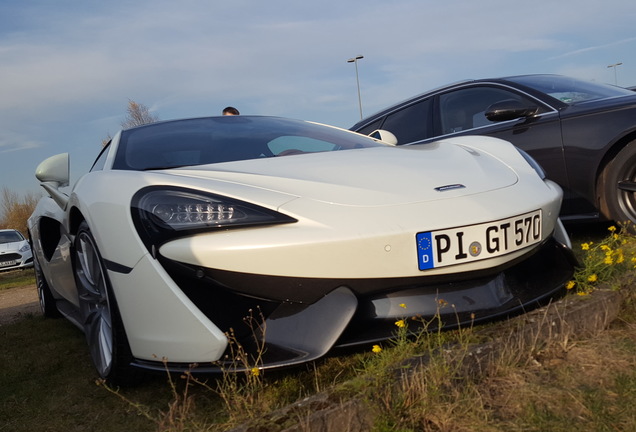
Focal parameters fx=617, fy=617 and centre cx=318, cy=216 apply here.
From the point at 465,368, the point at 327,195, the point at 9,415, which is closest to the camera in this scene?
the point at 465,368

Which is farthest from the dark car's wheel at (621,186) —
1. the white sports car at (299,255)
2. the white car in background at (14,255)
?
the white car in background at (14,255)

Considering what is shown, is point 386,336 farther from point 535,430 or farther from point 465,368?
point 535,430

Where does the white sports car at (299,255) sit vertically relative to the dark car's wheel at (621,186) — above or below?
above

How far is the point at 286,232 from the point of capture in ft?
6.95

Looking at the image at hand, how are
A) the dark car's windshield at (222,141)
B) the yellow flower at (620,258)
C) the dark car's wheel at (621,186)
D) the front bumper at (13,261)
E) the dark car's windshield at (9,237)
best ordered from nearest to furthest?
the yellow flower at (620,258), the dark car's windshield at (222,141), the dark car's wheel at (621,186), the front bumper at (13,261), the dark car's windshield at (9,237)

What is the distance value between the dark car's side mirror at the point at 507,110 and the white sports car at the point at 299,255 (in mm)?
1984

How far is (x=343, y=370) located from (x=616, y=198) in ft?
9.07

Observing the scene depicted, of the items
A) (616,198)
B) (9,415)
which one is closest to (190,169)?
(9,415)

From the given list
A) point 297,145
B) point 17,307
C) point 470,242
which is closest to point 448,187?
point 470,242

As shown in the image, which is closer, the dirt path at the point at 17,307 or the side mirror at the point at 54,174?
the side mirror at the point at 54,174

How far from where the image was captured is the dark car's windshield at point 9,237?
59.3 feet

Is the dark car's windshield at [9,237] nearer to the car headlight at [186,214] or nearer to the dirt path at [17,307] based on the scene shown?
the dirt path at [17,307]

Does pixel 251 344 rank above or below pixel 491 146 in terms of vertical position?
below

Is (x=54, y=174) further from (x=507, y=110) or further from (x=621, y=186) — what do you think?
(x=621, y=186)
